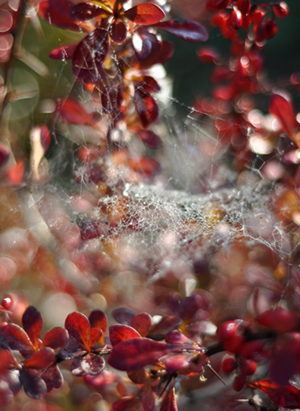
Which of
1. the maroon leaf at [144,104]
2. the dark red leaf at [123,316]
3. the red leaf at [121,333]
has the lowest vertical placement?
the dark red leaf at [123,316]

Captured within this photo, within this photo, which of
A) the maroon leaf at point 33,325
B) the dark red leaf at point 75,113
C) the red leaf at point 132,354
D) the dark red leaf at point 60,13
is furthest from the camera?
the dark red leaf at point 75,113

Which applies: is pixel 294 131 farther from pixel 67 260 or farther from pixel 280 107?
pixel 67 260

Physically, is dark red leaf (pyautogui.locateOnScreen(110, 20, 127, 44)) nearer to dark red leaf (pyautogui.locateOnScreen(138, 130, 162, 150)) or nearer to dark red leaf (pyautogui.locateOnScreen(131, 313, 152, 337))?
dark red leaf (pyautogui.locateOnScreen(138, 130, 162, 150))

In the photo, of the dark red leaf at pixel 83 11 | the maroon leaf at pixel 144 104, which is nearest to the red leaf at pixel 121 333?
the maroon leaf at pixel 144 104

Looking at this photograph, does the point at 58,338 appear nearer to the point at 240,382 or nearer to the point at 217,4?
the point at 240,382

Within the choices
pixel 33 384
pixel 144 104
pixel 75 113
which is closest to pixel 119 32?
pixel 144 104

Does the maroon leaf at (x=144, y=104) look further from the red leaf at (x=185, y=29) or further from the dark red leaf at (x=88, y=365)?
the dark red leaf at (x=88, y=365)
